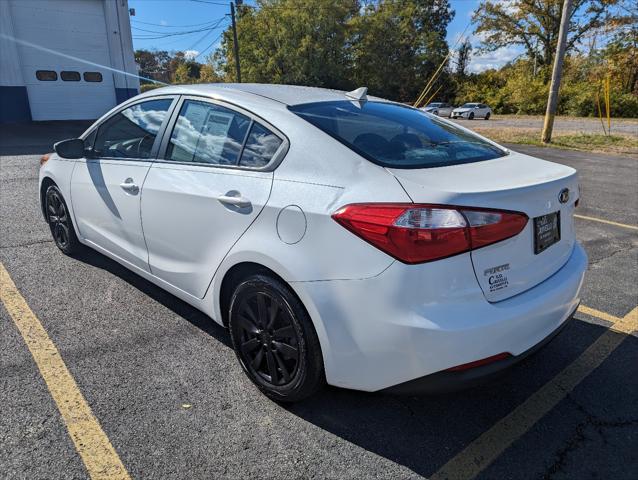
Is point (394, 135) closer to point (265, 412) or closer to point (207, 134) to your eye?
point (207, 134)

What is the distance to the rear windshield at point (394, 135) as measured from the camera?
2264 mm

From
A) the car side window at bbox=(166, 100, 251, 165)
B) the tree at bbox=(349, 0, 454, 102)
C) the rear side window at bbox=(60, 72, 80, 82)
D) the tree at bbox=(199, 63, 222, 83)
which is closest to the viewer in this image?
the car side window at bbox=(166, 100, 251, 165)

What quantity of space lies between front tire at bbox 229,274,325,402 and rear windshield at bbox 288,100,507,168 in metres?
0.79

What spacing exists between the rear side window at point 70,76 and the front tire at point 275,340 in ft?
60.4

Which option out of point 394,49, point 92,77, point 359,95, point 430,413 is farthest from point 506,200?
point 394,49

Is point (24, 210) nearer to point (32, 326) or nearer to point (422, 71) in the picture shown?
point (32, 326)

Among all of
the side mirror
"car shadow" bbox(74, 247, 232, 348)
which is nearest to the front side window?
"car shadow" bbox(74, 247, 232, 348)

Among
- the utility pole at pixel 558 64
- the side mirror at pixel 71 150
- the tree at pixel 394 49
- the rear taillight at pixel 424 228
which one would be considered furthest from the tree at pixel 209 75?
the rear taillight at pixel 424 228

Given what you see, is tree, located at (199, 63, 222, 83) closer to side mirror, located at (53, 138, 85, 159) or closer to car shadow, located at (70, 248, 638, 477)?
side mirror, located at (53, 138, 85, 159)

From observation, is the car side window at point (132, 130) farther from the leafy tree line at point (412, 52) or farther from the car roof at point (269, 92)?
the leafy tree line at point (412, 52)

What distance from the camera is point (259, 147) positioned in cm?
242

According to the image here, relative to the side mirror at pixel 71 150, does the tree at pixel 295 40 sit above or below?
above

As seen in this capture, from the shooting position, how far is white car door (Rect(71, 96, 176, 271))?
308 cm

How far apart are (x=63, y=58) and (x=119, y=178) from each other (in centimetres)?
1714
